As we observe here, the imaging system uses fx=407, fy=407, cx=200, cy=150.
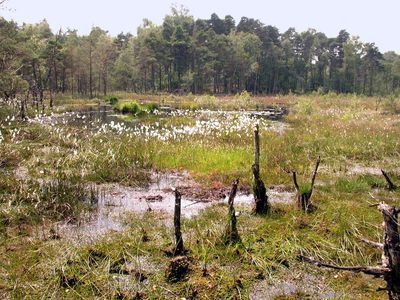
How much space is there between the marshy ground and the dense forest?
45914 millimetres

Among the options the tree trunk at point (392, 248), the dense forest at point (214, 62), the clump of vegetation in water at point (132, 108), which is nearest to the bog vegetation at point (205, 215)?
the tree trunk at point (392, 248)

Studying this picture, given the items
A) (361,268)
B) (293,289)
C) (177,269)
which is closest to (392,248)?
(361,268)

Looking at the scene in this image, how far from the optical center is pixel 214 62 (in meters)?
76.9

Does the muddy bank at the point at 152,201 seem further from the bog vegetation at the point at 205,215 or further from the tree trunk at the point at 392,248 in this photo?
the tree trunk at the point at 392,248

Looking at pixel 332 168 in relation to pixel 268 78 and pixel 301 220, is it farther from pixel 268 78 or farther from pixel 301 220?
pixel 268 78

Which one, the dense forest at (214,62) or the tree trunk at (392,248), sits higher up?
the dense forest at (214,62)

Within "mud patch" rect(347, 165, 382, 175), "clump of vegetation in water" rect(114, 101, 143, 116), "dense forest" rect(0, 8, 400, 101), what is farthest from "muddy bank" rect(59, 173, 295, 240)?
"dense forest" rect(0, 8, 400, 101)

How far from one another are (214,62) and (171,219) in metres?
69.9

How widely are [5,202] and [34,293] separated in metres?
4.34

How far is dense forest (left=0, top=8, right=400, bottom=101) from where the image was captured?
2861 inches

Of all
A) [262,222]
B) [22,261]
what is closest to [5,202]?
[22,261]

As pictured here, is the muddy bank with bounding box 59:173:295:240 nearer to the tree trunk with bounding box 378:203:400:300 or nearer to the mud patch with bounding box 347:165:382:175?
the mud patch with bounding box 347:165:382:175

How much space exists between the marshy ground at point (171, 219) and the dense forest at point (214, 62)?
45.9 m

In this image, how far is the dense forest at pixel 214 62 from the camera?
72.7 meters
